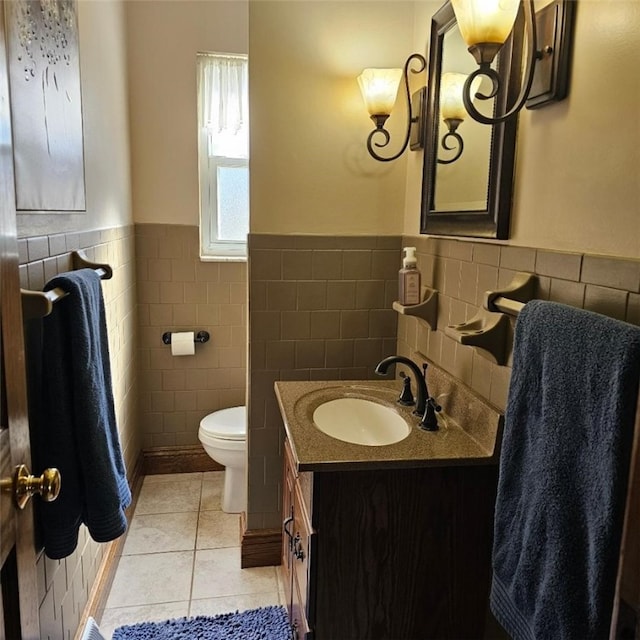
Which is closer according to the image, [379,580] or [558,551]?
[558,551]

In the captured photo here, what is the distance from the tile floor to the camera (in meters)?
2.06

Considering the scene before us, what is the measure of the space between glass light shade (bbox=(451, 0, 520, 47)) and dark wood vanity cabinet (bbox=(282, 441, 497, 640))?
3.36ft

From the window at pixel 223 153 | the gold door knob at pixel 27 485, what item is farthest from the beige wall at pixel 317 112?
the gold door knob at pixel 27 485

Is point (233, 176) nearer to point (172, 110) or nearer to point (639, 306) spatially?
point (172, 110)

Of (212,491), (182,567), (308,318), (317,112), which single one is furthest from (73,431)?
(212,491)

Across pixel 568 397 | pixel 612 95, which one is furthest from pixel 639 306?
pixel 612 95

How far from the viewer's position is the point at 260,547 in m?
2.27

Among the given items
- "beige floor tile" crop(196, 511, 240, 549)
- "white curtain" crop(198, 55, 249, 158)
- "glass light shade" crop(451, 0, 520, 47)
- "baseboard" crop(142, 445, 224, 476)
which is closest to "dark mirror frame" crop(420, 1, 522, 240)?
"glass light shade" crop(451, 0, 520, 47)

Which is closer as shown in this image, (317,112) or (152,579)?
(317,112)

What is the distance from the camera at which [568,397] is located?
96cm

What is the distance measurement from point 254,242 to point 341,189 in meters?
0.39

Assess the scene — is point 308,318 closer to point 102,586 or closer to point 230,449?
point 230,449

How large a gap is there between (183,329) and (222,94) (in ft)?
4.06

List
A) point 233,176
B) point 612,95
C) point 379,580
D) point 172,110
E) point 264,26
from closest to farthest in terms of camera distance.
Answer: point 612,95, point 379,580, point 264,26, point 172,110, point 233,176
